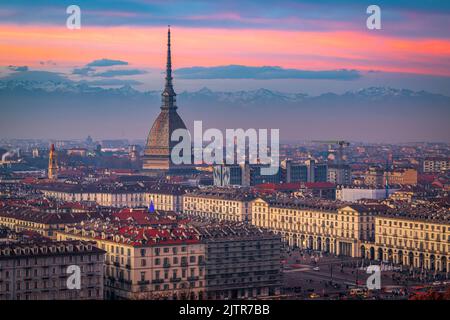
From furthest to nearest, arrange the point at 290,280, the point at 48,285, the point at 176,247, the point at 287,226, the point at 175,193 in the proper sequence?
the point at 175,193 < the point at 287,226 < the point at 290,280 < the point at 176,247 < the point at 48,285

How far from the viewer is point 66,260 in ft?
169

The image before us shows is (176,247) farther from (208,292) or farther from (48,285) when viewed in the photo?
(48,285)

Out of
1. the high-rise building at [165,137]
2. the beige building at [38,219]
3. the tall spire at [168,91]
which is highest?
the tall spire at [168,91]

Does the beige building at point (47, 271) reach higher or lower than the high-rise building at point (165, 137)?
lower

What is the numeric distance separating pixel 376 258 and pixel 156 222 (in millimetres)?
14030

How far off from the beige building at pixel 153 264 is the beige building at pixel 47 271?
1936 millimetres

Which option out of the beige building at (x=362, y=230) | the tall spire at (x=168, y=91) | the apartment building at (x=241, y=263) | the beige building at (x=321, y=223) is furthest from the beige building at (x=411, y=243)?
the tall spire at (x=168, y=91)

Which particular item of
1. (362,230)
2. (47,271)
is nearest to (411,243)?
(362,230)

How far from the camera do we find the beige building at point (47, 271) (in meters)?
50.2

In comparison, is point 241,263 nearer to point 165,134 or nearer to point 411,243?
point 411,243

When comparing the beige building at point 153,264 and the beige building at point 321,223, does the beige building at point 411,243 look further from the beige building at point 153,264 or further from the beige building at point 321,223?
the beige building at point 153,264

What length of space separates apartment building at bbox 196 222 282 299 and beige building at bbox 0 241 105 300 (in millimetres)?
6013

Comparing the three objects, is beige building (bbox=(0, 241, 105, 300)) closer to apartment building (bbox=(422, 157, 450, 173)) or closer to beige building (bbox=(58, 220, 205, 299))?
beige building (bbox=(58, 220, 205, 299))
